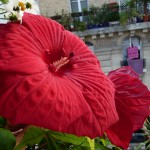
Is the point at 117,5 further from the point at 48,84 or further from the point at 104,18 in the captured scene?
the point at 48,84

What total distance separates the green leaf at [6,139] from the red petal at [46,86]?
2.7 inches

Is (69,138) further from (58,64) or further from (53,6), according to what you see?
(53,6)

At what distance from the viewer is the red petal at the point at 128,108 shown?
28 centimetres

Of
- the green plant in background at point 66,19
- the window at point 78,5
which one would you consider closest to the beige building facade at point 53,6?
the window at point 78,5

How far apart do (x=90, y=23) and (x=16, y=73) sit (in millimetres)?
6382

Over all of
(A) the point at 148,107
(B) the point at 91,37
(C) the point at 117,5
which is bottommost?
(B) the point at 91,37

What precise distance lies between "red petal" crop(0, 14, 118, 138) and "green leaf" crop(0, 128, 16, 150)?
0.22 feet

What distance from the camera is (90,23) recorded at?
650cm

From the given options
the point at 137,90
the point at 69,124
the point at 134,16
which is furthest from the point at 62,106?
the point at 134,16

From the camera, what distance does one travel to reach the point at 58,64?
0.79 ft

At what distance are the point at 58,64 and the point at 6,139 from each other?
74 mm

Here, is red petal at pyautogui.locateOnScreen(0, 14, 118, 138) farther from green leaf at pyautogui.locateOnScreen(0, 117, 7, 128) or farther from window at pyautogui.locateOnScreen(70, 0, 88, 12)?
window at pyautogui.locateOnScreen(70, 0, 88, 12)

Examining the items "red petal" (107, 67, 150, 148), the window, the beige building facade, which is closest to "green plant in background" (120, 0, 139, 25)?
the window

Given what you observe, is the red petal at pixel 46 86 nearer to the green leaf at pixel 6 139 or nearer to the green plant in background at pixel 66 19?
the green leaf at pixel 6 139
